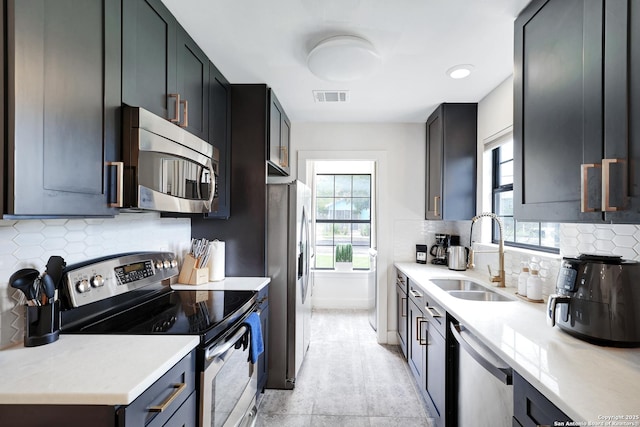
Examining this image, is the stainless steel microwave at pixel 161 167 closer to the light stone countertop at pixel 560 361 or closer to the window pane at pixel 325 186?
the light stone countertop at pixel 560 361

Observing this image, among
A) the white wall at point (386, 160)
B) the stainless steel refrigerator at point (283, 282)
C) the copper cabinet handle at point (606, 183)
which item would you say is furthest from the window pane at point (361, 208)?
the copper cabinet handle at point (606, 183)

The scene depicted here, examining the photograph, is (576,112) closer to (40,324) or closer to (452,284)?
(452,284)

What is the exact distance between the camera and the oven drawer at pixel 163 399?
90 centimetres

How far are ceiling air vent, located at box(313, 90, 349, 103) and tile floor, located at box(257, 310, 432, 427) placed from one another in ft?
7.87

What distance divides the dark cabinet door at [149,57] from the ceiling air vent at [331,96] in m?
1.28

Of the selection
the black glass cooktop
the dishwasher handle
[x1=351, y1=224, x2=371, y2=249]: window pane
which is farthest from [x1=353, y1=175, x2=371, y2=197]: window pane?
the dishwasher handle

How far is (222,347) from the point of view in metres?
1.43

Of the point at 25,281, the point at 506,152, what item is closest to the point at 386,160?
the point at 506,152

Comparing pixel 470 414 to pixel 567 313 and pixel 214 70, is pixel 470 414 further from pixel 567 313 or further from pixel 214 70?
pixel 214 70

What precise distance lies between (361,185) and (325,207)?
0.66m

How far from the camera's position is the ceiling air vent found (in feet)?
8.73

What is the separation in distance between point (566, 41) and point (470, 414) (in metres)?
1.71

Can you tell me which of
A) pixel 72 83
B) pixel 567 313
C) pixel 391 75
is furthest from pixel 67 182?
pixel 391 75

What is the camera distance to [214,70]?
221 centimetres
